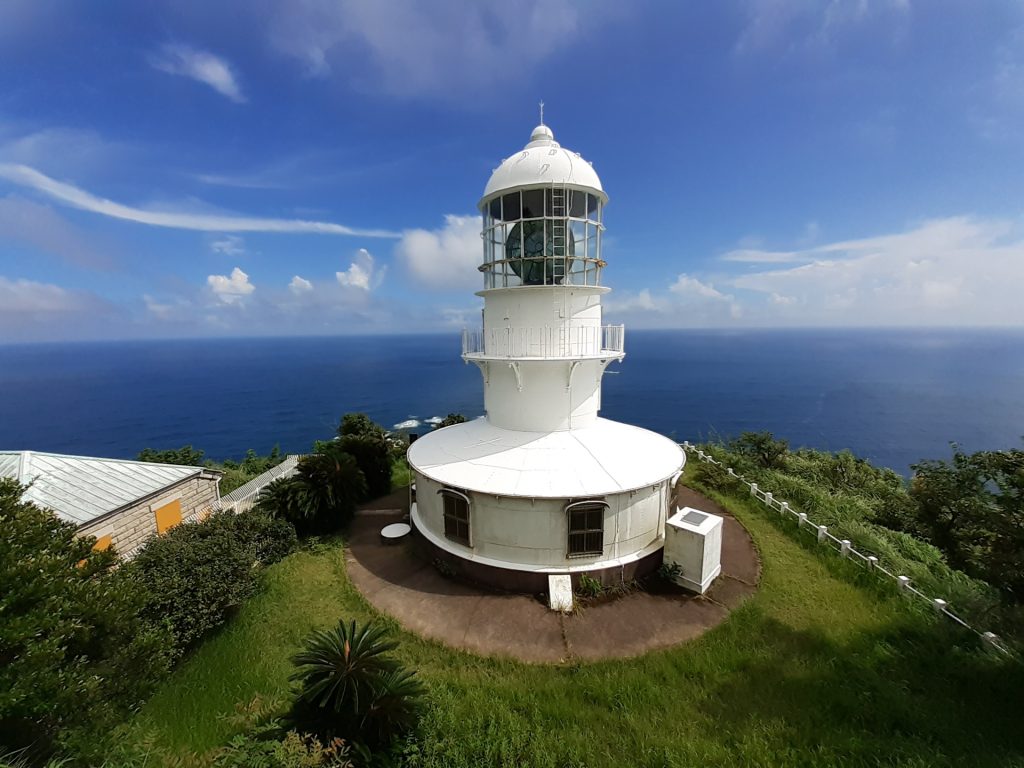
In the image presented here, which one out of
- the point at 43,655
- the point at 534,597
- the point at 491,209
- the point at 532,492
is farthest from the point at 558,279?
the point at 43,655

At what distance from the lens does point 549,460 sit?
1184 cm

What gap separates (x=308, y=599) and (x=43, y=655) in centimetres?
614

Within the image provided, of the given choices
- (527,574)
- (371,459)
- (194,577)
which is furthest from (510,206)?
(194,577)

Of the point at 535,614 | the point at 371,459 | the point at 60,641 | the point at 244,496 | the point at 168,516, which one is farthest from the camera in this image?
the point at 244,496

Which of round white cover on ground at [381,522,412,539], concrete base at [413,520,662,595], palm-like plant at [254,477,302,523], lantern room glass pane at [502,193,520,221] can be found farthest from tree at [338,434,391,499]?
lantern room glass pane at [502,193,520,221]

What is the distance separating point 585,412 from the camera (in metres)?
13.7

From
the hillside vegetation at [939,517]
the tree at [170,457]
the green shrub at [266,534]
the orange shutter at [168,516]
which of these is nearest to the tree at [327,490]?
the green shrub at [266,534]

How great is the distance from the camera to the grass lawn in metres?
6.49

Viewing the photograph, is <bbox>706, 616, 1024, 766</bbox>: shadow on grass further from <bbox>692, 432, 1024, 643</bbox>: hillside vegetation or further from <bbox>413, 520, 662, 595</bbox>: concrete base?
<bbox>413, 520, 662, 595</bbox>: concrete base

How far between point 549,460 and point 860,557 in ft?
30.3

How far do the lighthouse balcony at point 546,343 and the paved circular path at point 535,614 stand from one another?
677 centimetres

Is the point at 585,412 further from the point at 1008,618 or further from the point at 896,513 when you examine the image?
the point at 896,513

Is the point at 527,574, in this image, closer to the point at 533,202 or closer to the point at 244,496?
the point at 533,202

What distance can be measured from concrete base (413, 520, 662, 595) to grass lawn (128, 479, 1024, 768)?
2.35m
